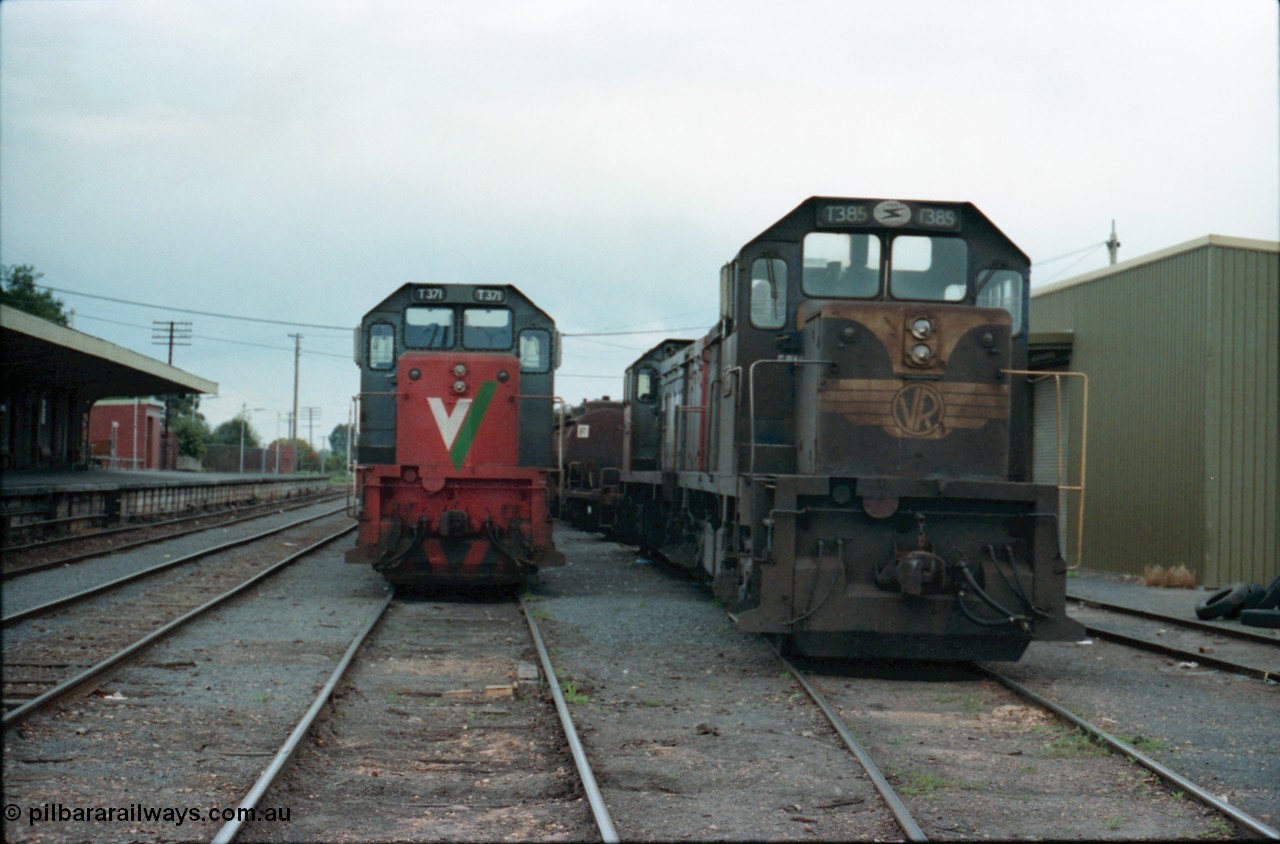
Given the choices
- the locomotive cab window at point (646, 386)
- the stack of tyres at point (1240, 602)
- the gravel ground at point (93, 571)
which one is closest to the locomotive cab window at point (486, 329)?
the locomotive cab window at point (646, 386)

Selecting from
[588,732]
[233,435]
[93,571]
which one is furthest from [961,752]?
[233,435]

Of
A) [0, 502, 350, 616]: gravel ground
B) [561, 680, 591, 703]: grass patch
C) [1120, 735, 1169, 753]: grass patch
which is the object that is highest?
[1120, 735, 1169, 753]: grass patch

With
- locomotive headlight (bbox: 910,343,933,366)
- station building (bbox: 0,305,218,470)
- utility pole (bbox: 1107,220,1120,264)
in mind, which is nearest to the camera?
locomotive headlight (bbox: 910,343,933,366)


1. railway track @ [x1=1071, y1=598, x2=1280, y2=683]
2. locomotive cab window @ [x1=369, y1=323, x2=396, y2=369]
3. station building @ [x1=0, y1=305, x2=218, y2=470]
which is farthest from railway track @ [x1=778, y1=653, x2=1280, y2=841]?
station building @ [x1=0, y1=305, x2=218, y2=470]

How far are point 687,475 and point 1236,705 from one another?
18.9 feet

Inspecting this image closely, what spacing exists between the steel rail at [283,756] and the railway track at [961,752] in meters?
2.77

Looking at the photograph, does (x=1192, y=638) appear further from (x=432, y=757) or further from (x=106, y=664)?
(x=106, y=664)

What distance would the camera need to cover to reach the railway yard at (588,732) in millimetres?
5035

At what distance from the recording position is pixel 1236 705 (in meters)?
7.81

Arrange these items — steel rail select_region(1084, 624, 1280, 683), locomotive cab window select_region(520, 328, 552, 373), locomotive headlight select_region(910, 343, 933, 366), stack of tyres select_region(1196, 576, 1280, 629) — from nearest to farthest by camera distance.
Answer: locomotive headlight select_region(910, 343, 933, 366), steel rail select_region(1084, 624, 1280, 683), stack of tyres select_region(1196, 576, 1280, 629), locomotive cab window select_region(520, 328, 552, 373)

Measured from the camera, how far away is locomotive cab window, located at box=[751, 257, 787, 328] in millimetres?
9188

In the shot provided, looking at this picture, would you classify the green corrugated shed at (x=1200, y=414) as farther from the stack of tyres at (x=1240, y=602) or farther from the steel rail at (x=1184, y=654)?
the steel rail at (x=1184, y=654)

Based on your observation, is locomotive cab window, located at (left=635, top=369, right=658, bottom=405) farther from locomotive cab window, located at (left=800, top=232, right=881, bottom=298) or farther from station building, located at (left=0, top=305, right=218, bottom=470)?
locomotive cab window, located at (left=800, top=232, right=881, bottom=298)

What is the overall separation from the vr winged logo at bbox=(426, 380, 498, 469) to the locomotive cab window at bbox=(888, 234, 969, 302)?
5.61m
